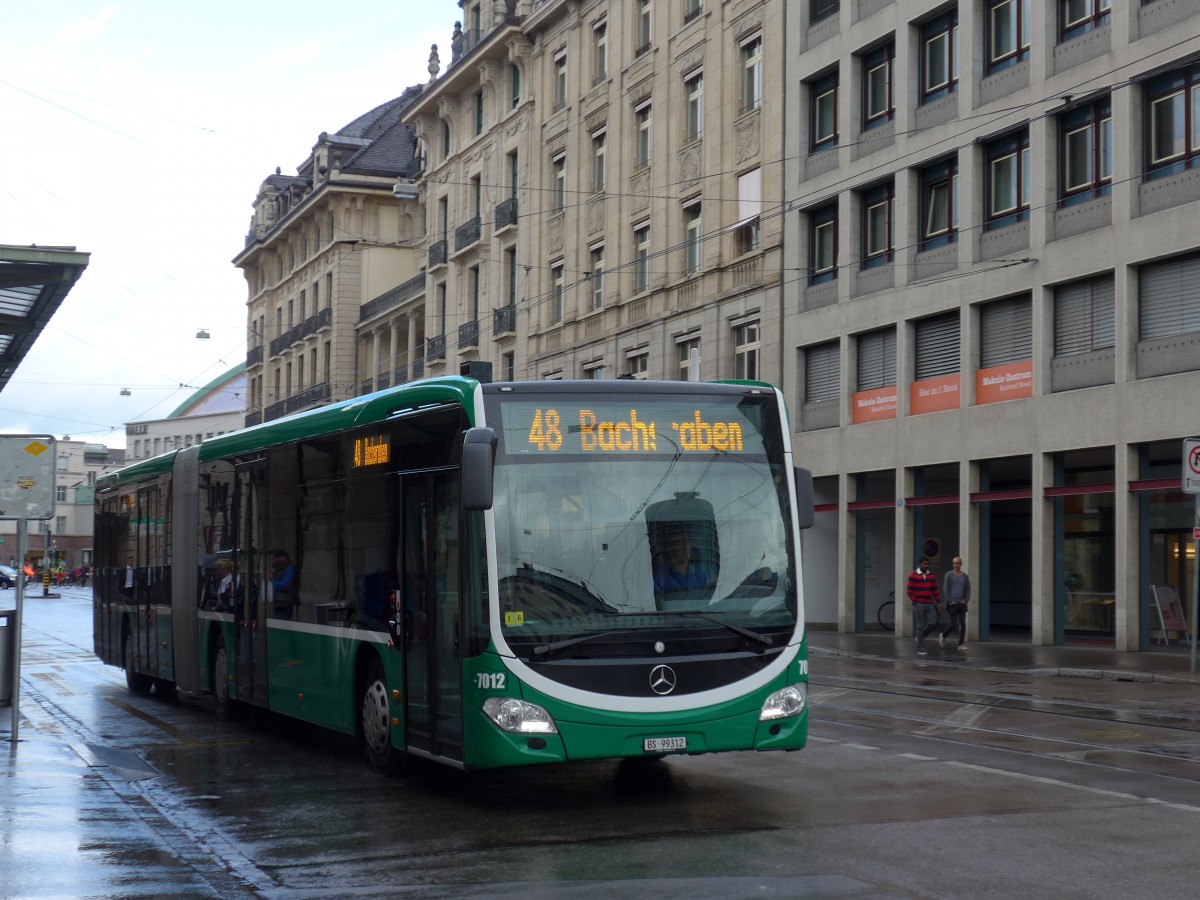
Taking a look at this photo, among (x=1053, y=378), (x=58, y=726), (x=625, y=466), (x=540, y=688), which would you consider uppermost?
(x=1053, y=378)

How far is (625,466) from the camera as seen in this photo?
1043 cm

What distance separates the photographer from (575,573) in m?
10.1

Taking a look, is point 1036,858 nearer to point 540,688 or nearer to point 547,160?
point 540,688

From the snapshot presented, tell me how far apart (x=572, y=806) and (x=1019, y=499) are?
22282 mm

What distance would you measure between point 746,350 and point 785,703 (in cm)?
3013

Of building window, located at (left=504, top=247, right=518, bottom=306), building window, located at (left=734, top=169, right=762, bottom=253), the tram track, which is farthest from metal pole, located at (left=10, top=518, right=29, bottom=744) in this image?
building window, located at (left=504, top=247, right=518, bottom=306)

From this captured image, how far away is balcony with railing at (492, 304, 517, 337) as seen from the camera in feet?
176

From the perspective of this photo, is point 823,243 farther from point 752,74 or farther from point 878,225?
point 752,74

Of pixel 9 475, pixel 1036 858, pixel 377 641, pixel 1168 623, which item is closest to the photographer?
pixel 1036 858

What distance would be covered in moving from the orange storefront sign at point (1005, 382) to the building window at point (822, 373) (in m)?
5.20

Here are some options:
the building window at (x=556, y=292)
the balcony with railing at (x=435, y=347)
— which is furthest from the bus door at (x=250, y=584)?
the balcony with railing at (x=435, y=347)

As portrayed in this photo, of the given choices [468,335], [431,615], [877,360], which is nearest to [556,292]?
[468,335]

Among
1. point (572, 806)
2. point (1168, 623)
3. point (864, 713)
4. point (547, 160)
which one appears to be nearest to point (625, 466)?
point (572, 806)

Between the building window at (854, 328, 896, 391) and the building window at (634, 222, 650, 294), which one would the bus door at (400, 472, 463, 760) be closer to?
the building window at (854, 328, 896, 391)
